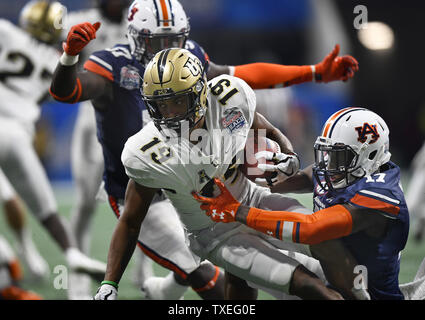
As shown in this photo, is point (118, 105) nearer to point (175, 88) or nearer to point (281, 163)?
point (175, 88)

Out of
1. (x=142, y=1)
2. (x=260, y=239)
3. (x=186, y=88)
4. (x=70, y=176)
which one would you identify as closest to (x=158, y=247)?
(x=260, y=239)

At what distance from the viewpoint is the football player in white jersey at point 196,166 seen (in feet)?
9.11

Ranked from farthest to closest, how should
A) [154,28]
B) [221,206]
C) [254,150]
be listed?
[154,28] < [254,150] < [221,206]

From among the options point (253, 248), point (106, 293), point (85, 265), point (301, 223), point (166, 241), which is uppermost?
point (301, 223)

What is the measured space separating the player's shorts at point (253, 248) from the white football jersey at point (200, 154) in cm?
6

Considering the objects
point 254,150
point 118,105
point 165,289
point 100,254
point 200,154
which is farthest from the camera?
→ point 100,254

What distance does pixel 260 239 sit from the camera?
2.90 metres

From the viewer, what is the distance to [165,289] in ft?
11.9

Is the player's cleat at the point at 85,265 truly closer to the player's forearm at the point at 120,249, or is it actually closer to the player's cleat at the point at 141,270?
the player's cleat at the point at 141,270

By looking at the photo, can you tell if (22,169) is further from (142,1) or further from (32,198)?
(142,1)

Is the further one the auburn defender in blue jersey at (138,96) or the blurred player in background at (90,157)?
the blurred player in background at (90,157)

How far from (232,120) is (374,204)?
681 millimetres

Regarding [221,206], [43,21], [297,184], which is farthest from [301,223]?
[43,21]

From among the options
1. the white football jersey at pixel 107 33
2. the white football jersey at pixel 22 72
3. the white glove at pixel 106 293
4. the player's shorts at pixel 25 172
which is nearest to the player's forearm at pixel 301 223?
the white glove at pixel 106 293
